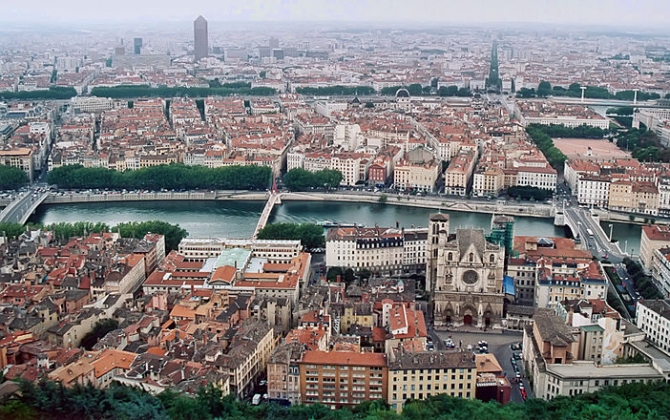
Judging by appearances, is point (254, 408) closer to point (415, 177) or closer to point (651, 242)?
point (651, 242)

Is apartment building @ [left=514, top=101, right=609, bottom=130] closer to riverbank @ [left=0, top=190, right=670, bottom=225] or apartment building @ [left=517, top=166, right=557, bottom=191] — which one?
apartment building @ [left=517, top=166, right=557, bottom=191]

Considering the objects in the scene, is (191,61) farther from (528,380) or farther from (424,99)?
(528,380)

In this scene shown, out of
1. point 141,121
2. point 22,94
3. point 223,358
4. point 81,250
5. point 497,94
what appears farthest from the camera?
point 497,94

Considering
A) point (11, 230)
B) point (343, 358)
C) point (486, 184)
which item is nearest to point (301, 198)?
point (486, 184)

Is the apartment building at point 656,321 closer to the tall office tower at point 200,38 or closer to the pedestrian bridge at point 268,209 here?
the pedestrian bridge at point 268,209

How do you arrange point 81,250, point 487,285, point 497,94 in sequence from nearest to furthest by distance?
point 487,285 → point 81,250 → point 497,94

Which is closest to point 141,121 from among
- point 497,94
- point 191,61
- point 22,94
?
point 22,94
